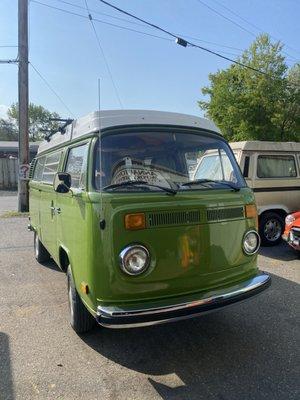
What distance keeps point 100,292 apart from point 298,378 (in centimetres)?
185

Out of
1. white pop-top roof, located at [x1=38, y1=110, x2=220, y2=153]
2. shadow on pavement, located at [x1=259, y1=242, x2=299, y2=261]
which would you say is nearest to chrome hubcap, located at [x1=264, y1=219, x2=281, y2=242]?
shadow on pavement, located at [x1=259, y1=242, x2=299, y2=261]

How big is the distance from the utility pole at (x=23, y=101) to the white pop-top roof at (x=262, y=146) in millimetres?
8879

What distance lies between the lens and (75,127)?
4.84 m

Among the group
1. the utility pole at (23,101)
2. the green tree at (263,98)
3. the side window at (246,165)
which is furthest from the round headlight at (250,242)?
the green tree at (263,98)

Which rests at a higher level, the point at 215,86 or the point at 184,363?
the point at 215,86

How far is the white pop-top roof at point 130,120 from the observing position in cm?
411

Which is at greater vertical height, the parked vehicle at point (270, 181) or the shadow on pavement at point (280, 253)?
the parked vehicle at point (270, 181)

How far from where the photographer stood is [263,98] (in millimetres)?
25578

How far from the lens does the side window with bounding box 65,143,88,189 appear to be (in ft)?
13.7

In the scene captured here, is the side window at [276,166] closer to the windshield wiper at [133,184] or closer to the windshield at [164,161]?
the windshield at [164,161]

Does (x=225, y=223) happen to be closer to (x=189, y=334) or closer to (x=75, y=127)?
(x=189, y=334)

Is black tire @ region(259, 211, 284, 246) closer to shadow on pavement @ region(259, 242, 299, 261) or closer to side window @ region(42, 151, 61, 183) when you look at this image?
shadow on pavement @ region(259, 242, 299, 261)

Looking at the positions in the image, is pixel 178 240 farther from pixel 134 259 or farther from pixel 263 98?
pixel 263 98

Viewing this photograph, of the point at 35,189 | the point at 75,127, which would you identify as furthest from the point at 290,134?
the point at 75,127
